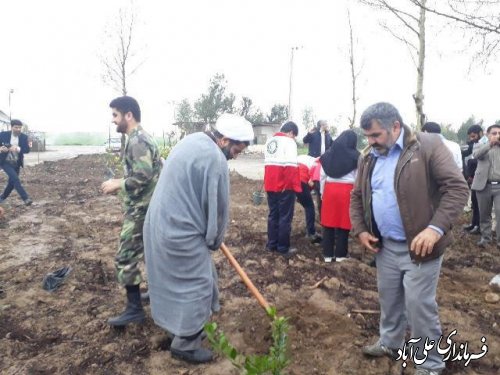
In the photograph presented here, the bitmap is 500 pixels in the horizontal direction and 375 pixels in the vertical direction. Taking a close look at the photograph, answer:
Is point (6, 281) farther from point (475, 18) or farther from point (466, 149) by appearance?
point (466, 149)

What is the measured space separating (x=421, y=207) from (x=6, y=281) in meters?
4.28

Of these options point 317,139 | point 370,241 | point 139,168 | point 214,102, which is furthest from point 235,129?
point 214,102

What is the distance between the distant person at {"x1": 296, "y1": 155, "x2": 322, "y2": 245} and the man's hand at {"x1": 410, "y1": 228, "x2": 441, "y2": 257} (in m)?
3.49

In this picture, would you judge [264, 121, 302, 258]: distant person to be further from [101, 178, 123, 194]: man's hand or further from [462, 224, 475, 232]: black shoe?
[462, 224, 475, 232]: black shoe

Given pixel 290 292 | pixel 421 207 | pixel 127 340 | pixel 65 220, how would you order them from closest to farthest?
pixel 421 207
pixel 127 340
pixel 290 292
pixel 65 220

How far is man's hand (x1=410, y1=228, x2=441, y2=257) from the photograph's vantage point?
7.80 ft

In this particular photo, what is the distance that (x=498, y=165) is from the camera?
5918 millimetres

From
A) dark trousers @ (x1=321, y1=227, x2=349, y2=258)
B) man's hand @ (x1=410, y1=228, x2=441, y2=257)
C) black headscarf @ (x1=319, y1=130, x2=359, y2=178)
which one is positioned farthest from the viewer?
dark trousers @ (x1=321, y1=227, x2=349, y2=258)

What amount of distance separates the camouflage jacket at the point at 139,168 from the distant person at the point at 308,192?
2920 mm

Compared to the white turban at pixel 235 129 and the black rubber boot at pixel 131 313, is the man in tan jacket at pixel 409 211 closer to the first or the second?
the white turban at pixel 235 129

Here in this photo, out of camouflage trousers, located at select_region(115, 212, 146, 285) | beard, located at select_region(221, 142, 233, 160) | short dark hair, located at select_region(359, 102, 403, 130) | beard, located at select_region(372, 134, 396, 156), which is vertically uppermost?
short dark hair, located at select_region(359, 102, 403, 130)

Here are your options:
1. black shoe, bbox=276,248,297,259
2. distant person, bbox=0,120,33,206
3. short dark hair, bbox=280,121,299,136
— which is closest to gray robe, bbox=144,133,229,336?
black shoe, bbox=276,248,297,259

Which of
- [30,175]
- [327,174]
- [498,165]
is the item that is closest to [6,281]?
[327,174]

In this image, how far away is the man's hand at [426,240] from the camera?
2.38 m
